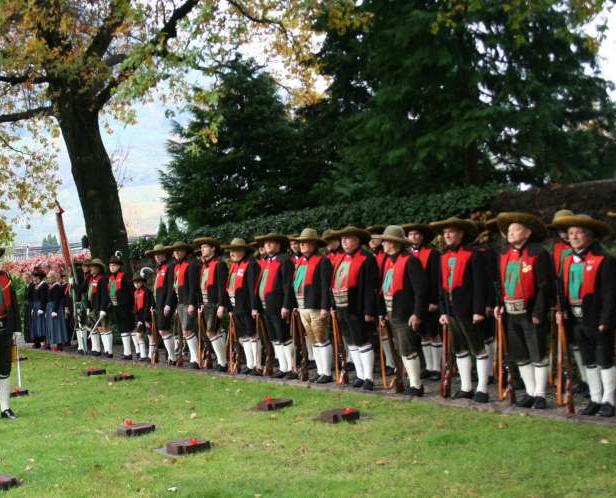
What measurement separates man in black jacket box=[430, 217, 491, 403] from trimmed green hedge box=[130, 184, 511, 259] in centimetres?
360

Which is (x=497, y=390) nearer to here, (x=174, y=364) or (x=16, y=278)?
(x=174, y=364)

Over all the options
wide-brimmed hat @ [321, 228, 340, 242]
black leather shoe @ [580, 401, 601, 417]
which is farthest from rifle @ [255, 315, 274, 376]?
black leather shoe @ [580, 401, 601, 417]

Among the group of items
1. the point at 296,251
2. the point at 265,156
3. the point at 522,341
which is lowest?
the point at 522,341

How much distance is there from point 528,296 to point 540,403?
1.19 metres

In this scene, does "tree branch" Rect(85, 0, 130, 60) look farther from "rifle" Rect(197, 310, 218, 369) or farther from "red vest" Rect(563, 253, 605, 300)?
"red vest" Rect(563, 253, 605, 300)

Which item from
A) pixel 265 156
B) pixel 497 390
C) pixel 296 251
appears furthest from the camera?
pixel 265 156

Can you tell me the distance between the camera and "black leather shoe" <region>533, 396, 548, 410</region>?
31.9 feet

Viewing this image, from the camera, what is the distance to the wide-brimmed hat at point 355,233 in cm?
1251

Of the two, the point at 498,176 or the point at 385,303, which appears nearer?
the point at 385,303

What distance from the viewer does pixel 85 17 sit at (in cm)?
2209

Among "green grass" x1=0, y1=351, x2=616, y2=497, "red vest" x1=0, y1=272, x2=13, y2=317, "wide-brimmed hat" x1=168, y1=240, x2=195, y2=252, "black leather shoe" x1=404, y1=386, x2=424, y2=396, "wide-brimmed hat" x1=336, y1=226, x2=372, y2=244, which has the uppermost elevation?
"wide-brimmed hat" x1=168, y1=240, x2=195, y2=252

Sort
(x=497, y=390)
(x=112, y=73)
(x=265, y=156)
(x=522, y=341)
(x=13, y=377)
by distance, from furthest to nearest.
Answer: (x=265, y=156) < (x=112, y=73) < (x=13, y=377) < (x=497, y=390) < (x=522, y=341)

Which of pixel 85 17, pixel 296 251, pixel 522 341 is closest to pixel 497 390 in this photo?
pixel 522 341

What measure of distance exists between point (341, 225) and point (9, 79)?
9848 mm
